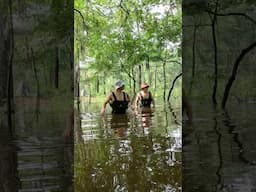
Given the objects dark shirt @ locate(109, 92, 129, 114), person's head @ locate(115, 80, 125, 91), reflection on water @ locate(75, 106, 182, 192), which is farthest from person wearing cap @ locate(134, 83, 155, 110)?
reflection on water @ locate(75, 106, 182, 192)

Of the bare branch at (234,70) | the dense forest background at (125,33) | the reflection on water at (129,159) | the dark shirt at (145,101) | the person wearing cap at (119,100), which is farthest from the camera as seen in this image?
the dense forest background at (125,33)

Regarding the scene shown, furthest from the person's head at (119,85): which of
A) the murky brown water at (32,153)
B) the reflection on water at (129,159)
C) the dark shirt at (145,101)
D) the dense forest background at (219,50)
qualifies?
the murky brown water at (32,153)

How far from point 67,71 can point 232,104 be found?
1.16 meters

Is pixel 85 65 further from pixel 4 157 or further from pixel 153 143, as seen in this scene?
pixel 4 157

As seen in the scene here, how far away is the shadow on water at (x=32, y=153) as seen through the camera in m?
2.75

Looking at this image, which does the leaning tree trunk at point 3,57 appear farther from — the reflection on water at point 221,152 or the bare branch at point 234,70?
the bare branch at point 234,70

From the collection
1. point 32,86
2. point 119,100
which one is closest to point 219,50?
point 32,86

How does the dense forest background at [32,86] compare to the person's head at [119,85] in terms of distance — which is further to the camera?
the person's head at [119,85]

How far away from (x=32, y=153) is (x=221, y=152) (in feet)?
4.25

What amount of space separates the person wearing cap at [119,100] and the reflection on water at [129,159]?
6.15 ft

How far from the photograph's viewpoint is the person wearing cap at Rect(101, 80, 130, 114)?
30.1 ft

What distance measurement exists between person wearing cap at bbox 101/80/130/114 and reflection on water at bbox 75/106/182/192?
188cm

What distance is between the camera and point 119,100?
31.4ft

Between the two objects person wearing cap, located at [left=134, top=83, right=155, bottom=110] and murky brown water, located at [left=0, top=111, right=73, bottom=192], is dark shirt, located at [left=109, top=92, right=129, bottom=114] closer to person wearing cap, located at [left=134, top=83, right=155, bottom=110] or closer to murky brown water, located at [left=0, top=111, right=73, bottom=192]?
person wearing cap, located at [left=134, top=83, right=155, bottom=110]
